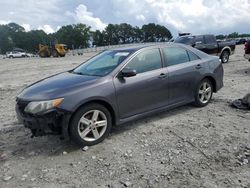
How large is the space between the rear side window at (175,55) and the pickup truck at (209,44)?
8673 millimetres

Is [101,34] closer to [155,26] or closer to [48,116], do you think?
[155,26]

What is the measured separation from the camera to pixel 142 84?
530cm

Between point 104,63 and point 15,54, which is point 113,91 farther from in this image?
point 15,54

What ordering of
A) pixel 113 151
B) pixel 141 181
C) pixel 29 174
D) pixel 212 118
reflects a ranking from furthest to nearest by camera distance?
pixel 212 118, pixel 113 151, pixel 29 174, pixel 141 181

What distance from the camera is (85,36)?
337 ft

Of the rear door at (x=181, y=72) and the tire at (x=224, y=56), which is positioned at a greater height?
the rear door at (x=181, y=72)

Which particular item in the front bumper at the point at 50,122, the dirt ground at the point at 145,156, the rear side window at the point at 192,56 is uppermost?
the rear side window at the point at 192,56

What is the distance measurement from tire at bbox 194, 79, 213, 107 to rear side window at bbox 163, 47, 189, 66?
2.27 feet

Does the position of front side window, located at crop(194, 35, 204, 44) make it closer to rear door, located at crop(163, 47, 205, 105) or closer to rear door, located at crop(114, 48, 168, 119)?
rear door, located at crop(163, 47, 205, 105)

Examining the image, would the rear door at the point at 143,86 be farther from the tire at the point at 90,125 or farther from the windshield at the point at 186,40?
the windshield at the point at 186,40

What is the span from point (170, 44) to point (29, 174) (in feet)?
12.7

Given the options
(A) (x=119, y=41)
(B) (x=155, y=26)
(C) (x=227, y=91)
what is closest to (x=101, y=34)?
(A) (x=119, y=41)

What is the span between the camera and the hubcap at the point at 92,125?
4652 mm

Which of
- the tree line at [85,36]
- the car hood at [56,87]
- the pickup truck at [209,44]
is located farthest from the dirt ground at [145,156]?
the tree line at [85,36]
